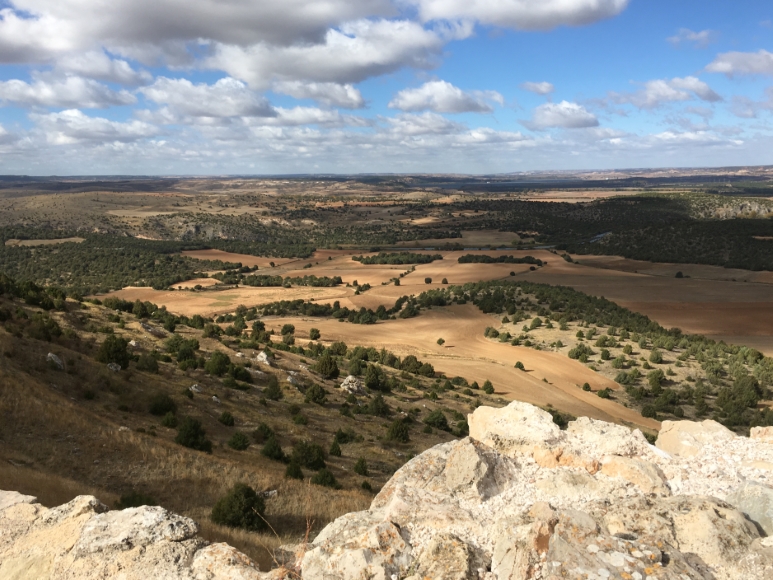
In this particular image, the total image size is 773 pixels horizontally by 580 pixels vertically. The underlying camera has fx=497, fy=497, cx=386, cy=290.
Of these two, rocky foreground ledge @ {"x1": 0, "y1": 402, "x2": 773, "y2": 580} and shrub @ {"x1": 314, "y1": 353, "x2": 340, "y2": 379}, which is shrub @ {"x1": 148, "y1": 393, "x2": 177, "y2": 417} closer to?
rocky foreground ledge @ {"x1": 0, "y1": 402, "x2": 773, "y2": 580}

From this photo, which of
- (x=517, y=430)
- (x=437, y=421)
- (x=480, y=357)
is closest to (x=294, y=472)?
(x=517, y=430)

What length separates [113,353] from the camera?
21.8m

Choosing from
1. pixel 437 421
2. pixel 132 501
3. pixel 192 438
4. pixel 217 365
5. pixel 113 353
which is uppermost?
pixel 113 353

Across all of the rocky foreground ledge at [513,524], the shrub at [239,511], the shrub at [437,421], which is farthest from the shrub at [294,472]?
the shrub at [437,421]

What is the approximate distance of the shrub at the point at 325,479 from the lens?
48.6 ft

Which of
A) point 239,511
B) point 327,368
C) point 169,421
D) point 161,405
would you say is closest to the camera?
point 239,511

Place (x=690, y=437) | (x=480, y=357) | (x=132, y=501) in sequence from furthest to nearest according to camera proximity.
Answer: (x=480, y=357) → (x=132, y=501) → (x=690, y=437)

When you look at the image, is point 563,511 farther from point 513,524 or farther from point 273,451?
point 273,451

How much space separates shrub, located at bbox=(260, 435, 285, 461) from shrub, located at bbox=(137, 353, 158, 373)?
8.43 meters

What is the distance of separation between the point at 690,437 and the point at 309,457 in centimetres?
1127

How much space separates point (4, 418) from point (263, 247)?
362ft

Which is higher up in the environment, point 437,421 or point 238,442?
point 238,442

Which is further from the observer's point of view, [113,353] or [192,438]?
[113,353]

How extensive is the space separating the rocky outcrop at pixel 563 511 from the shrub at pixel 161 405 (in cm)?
1290
